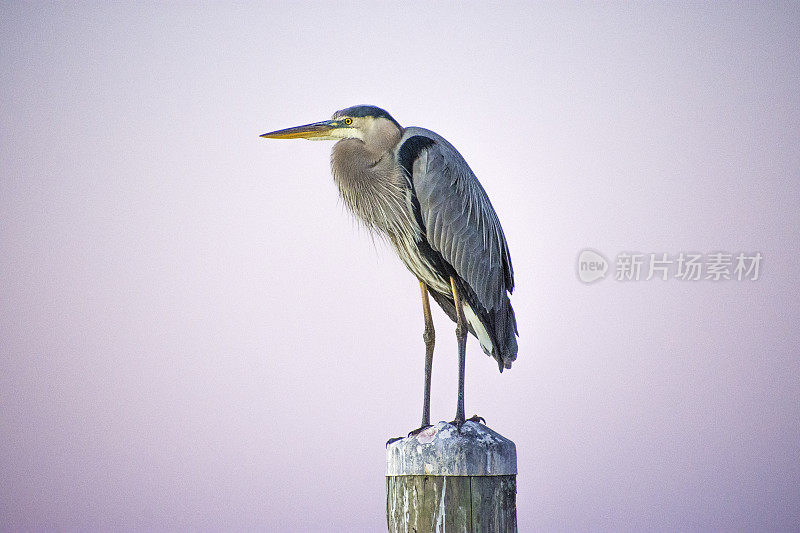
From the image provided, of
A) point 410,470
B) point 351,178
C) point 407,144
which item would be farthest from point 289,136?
point 410,470

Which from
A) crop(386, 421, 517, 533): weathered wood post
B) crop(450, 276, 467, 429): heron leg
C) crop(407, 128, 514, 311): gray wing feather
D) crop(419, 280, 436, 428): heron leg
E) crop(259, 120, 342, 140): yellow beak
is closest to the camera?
crop(386, 421, 517, 533): weathered wood post

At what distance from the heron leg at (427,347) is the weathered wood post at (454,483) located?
1216 mm

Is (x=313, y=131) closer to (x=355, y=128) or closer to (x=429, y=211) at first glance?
(x=355, y=128)

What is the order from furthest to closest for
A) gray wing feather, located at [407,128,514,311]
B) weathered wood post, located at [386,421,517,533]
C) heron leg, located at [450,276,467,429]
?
gray wing feather, located at [407,128,514,311]
heron leg, located at [450,276,467,429]
weathered wood post, located at [386,421,517,533]

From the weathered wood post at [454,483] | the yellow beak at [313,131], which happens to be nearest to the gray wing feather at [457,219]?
the yellow beak at [313,131]

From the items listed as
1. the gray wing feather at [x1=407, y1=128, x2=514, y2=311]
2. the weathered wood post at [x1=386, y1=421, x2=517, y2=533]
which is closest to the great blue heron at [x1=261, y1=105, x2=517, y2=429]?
the gray wing feather at [x1=407, y1=128, x2=514, y2=311]

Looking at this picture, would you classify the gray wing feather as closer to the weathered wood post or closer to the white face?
the white face

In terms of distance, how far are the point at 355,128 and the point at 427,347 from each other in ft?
4.98

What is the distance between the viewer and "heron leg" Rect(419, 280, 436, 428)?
4457 millimetres

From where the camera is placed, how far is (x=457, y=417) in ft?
13.5

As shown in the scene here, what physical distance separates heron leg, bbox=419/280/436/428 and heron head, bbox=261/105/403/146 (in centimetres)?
101

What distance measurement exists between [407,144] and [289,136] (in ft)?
2.74

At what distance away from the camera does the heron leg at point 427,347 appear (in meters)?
4.46

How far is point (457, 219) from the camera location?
4.79 metres
